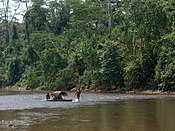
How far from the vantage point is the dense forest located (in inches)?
2099

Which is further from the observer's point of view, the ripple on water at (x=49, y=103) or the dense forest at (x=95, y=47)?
the dense forest at (x=95, y=47)

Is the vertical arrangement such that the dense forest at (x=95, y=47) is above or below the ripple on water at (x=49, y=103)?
above

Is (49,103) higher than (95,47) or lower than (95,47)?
lower

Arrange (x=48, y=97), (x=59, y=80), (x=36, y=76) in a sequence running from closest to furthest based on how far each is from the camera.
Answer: (x=48, y=97) < (x=59, y=80) < (x=36, y=76)

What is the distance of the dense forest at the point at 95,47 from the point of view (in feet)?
175

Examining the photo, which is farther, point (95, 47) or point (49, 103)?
point (95, 47)

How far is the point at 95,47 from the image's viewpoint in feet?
209

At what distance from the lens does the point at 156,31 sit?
178 ft

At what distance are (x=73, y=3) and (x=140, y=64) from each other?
36.9 m

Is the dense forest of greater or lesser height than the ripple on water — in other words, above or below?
above

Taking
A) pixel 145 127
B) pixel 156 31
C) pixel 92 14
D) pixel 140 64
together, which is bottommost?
pixel 145 127

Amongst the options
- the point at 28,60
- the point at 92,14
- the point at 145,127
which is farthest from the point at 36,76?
the point at 145,127

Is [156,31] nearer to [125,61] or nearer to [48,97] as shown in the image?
[125,61]

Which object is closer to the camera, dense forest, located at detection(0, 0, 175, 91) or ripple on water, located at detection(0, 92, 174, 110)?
ripple on water, located at detection(0, 92, 174, 110)
